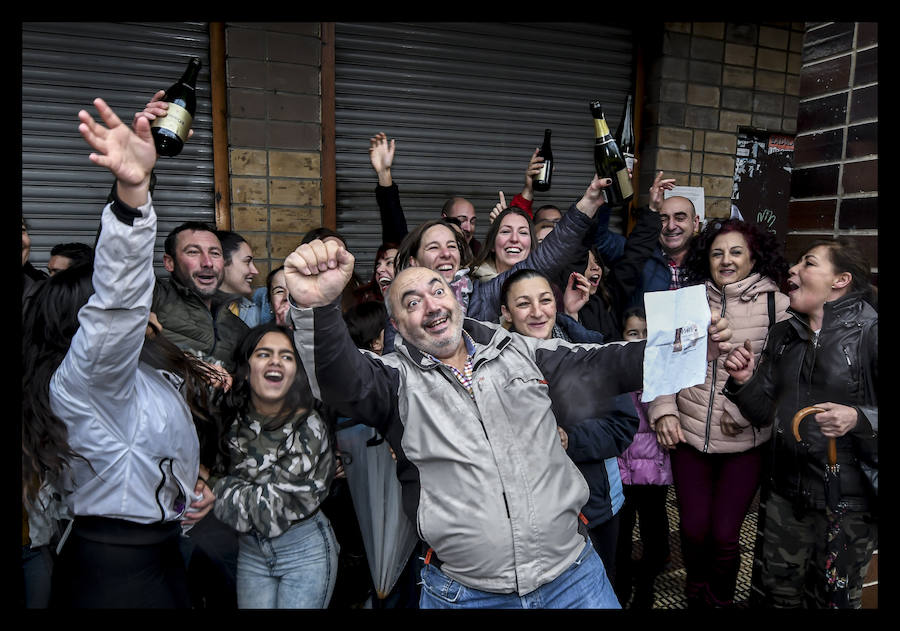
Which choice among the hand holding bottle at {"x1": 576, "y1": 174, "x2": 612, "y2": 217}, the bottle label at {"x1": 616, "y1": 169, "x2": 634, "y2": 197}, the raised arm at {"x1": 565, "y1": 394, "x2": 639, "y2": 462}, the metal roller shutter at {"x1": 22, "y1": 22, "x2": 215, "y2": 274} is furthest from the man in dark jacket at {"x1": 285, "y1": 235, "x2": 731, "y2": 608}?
the metal roller shutter at {"x1": 22, "y1": 22, "x2": 215, "y2": 274}

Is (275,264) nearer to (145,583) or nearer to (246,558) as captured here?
(246,558)

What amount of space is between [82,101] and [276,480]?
335 cm

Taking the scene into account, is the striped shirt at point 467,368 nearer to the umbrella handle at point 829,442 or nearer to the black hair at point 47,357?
the black hair at point 47,357

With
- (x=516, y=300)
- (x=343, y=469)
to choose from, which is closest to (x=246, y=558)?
(x=343, y=469)

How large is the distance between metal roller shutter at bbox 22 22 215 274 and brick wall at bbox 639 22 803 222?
12.6 ft

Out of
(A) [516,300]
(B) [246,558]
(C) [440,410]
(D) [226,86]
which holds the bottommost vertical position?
(B) [246,558]

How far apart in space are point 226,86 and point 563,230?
114 inches

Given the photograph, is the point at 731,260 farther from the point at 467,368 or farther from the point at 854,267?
the point at 467,368

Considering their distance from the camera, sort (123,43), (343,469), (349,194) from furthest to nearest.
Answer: (349,194), (123,43), (343,469)

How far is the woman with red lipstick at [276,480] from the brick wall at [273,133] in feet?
7.18

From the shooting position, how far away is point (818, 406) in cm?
222

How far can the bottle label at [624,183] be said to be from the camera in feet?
12.0

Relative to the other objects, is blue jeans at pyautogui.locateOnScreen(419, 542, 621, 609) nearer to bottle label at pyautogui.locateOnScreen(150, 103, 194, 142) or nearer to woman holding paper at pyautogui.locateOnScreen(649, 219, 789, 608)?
woman holding paper at pyautogui.locateOnScreen(649, 219, 789, 608)

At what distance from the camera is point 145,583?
1.74m
